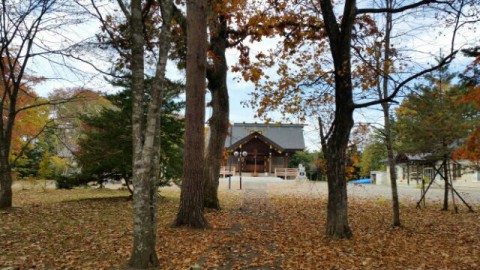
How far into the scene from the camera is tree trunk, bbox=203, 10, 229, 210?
12.2 metres

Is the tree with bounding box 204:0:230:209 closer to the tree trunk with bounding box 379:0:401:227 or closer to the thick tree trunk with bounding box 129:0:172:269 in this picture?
the tree trunk with bounding box 379:0:401:227

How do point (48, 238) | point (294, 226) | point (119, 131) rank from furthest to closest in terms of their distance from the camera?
point (119, 131), point (294, 226), point (48, 238)

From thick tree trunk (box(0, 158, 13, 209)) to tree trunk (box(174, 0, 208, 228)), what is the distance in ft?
18.4

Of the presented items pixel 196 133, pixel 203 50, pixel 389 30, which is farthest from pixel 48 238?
pixel 389 30

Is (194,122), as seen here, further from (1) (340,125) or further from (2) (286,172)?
(2) (286,172)

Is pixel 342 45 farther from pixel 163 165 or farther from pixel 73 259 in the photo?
pixel 163 165

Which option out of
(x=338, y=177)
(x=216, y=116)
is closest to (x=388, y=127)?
(x=338, y=177)

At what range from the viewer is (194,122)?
356 inches

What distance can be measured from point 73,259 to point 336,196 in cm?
518

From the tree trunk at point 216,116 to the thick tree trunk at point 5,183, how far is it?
5.85 metres

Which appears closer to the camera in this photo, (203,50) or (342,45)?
(342,45)

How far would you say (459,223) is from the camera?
10.5m

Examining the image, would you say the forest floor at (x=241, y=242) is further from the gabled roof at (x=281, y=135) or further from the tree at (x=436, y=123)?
the gabled roof at (x=281, y=135)

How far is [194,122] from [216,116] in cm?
332
